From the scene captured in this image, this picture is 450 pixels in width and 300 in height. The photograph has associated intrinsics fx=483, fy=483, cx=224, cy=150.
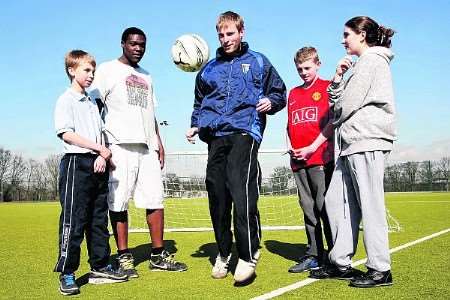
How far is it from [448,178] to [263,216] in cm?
4137

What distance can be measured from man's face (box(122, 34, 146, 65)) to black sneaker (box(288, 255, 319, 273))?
2523 millimetres

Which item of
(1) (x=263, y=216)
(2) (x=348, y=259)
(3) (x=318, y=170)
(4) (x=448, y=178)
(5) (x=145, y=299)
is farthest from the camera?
(4) (x=448, y=178)

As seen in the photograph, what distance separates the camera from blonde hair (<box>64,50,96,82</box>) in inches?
163

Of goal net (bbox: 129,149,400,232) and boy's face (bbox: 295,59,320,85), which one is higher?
boy's face (bbox: 295,59,320,85)

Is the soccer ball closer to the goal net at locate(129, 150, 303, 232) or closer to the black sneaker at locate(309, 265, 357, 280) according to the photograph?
the black sneaker at locate(309, 265, 357, 280)

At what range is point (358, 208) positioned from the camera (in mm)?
4008

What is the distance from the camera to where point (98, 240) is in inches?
165

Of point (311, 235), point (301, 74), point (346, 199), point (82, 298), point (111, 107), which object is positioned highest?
point (301, 74)

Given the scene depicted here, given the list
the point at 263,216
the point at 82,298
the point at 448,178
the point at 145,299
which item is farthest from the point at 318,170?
the point at 448,178

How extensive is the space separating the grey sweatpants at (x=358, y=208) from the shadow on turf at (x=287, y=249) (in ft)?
4.46

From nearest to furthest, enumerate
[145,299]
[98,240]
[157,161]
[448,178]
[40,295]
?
[145,299], [40,295], [98,240], [157,161], [448,178]

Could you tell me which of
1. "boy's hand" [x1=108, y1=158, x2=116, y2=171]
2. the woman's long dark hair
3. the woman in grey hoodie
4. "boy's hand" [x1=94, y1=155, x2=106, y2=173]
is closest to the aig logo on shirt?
the woman in grey hoodie

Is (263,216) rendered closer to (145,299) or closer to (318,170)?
(318,170)

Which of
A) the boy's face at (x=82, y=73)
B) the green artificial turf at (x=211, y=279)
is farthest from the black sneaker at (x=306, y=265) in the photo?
the boy's face at (x=82, y=73)
